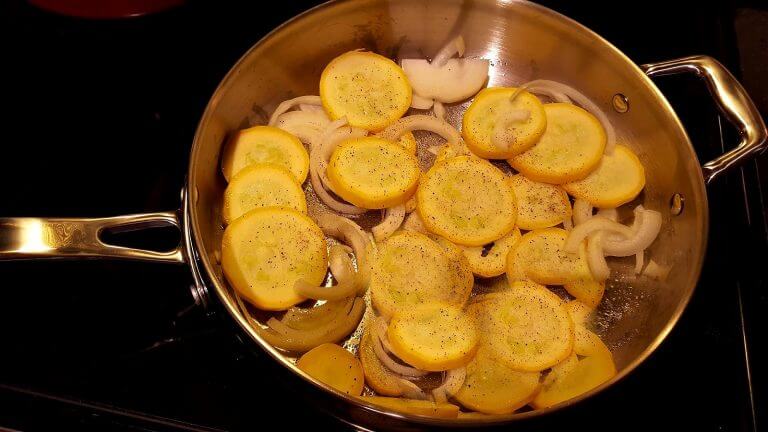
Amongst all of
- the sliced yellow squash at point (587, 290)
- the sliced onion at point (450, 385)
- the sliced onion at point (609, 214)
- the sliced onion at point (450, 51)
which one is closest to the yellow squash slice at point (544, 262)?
the sliced yellow squash at point (587, 290)

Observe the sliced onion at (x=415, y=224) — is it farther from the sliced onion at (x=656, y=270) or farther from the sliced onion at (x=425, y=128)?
the sliced onion at (x=656, y=270)

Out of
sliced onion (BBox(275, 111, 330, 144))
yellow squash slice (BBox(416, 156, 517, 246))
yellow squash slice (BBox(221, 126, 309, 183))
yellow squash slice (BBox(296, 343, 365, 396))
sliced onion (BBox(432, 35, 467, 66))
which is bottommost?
yellow squash slice (BBox(296, 343, 365, 396))

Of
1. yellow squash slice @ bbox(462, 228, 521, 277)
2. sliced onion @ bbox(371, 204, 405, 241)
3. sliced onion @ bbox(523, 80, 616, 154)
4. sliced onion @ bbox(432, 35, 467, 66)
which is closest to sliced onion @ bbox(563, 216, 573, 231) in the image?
yellow squash slice @ bbox(462, 228, 521, 277)

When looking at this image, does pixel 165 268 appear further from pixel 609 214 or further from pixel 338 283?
pixel 609 214

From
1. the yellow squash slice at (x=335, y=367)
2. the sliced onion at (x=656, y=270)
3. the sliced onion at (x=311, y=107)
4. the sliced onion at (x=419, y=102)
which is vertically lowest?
the yellow squash slice at (x=335, y=367)

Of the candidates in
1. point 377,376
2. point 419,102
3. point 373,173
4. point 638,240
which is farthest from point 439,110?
point 377,376

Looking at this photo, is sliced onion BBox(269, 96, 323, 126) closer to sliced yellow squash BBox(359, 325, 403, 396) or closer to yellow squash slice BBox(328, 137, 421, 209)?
yellow squash slice BBox(328, 137, 421, 209)
